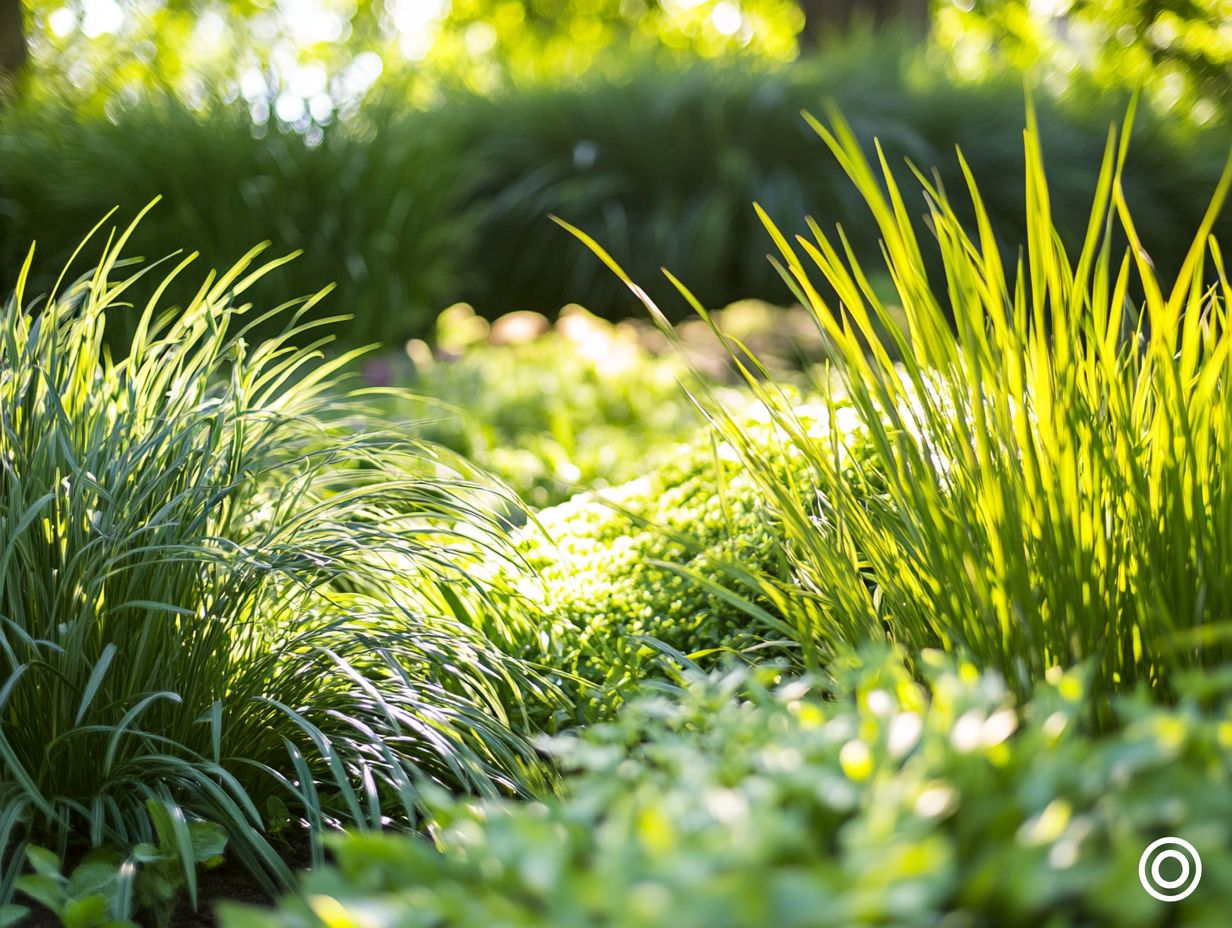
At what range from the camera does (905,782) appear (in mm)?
919

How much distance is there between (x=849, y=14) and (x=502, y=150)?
202 inches

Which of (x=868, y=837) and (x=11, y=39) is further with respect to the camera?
(x=11, y=39)

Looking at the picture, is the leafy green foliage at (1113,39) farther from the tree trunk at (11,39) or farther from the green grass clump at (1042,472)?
the green grass clump at (1042,472)

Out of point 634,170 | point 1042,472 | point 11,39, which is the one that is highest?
point 11,39

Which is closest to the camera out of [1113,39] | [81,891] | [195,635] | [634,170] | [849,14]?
[81,891]

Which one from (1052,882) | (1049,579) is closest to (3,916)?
(1052,882)

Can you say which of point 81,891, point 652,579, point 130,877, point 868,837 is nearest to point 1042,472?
point 868,837

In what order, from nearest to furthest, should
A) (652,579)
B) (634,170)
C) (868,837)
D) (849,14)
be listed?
(868,837) → (652,579) → (634,170) → (849,14)

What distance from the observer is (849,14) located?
1119cm

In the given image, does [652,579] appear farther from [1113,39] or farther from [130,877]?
[1113,39]

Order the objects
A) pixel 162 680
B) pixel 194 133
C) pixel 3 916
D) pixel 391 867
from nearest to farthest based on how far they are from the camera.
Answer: pixel 391 867 → pixel 3 916 → pixel 162 680 → pixel 194 133

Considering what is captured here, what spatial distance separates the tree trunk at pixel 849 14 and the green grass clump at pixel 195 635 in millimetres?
10059

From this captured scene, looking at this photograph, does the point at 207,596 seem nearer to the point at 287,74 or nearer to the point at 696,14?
the point at 287,74

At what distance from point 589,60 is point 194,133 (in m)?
4.21
